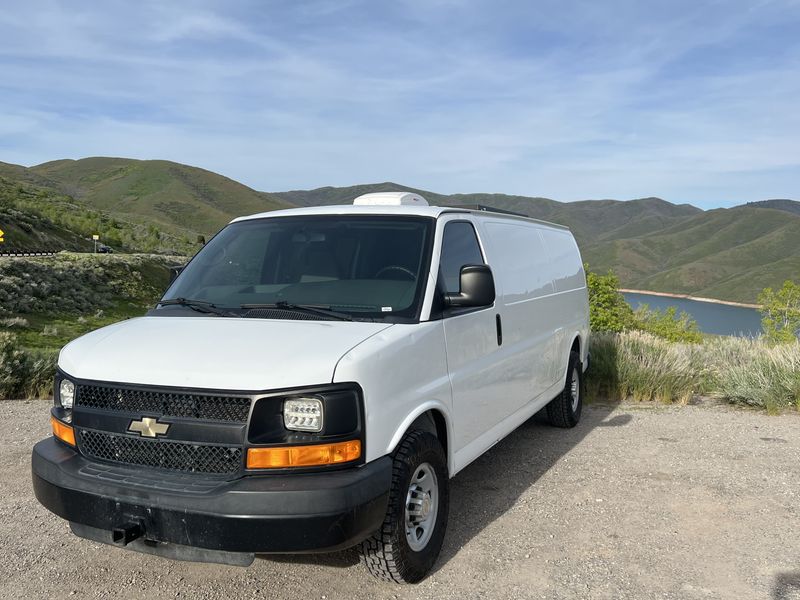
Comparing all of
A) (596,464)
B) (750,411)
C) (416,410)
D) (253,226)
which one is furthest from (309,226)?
(750,411)

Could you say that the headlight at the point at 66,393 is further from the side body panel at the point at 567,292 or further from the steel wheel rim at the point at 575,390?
the steel wheel rim at the point at 575,390

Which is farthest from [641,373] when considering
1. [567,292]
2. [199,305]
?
[199,305]

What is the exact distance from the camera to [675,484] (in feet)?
18.4

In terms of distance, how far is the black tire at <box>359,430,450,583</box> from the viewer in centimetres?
351

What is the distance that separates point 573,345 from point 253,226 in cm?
373

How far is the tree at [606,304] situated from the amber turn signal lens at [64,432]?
46.7 meters

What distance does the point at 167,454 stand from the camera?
3.32 m

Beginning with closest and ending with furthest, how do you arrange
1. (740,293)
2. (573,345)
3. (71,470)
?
(71,470) → (573,345) → (740,293)

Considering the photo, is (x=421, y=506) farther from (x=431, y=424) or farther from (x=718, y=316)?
(x=718, y=316)

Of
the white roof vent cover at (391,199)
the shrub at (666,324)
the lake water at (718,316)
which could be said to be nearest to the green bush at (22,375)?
the white roof vent cover at (391,199)

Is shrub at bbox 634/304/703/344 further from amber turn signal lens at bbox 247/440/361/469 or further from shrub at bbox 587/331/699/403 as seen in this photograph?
amber turn signal lens at bbox 247/440/361/469

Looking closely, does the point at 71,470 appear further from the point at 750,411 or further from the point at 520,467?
the point at 750,411

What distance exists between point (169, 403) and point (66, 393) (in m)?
0.80

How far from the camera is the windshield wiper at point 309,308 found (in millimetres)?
3912
